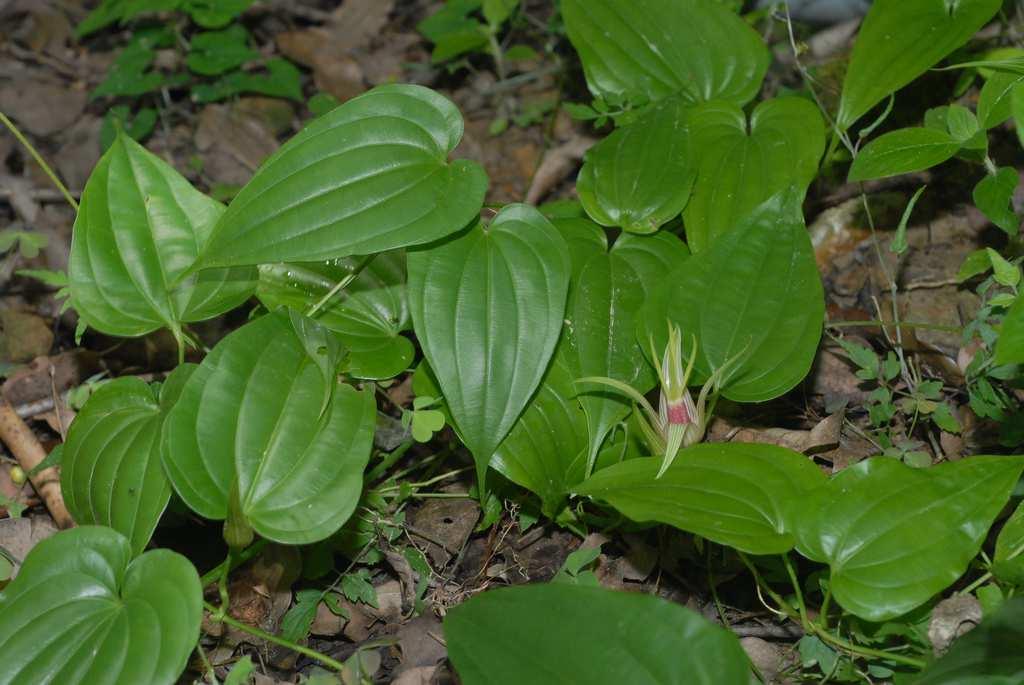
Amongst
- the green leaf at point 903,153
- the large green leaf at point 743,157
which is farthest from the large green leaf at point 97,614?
the green leaf at point 903,153

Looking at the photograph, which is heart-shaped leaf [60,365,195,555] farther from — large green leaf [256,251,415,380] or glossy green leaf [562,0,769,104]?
glossy green leaf [562,0,769,104]

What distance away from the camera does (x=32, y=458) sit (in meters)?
2.32

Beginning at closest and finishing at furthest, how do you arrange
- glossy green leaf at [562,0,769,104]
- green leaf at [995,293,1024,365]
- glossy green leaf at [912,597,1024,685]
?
glossy green leaf at [912,597,1024,685] → green leaf at [995,293,1024,365] → glossy green leaf at [562,0,769,104]

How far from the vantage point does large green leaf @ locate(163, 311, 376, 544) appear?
1.67 meters

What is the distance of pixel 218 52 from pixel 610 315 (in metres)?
2.19

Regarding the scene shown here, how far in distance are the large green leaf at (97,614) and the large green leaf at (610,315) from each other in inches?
33.5

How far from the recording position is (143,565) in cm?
167

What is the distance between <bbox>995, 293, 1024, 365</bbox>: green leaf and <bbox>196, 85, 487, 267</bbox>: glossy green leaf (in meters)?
1.01

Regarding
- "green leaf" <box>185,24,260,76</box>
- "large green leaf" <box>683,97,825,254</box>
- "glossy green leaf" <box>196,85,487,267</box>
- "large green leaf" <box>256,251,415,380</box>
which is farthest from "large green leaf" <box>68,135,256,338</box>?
"green leaf" <box>185,24,260,76</box>

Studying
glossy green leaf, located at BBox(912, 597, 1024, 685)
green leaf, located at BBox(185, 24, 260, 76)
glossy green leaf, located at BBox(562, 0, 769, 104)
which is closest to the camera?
glossy green leaf, located at BBox(912, 597, 1024, 685)

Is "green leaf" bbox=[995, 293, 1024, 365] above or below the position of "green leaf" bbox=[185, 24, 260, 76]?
above

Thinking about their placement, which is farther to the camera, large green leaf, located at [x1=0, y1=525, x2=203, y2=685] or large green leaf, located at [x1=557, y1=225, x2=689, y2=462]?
large green leaf, located at [x1=557, y1=225, x2=689, y2=462]

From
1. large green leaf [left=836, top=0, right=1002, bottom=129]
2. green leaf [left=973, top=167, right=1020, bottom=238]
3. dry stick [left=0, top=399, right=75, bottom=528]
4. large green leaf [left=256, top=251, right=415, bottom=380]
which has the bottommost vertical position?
dry stick [left=0, top=399, right=75, bottom=528]

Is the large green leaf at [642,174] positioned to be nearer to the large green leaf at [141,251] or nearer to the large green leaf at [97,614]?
the large green leaf at [141,251]
